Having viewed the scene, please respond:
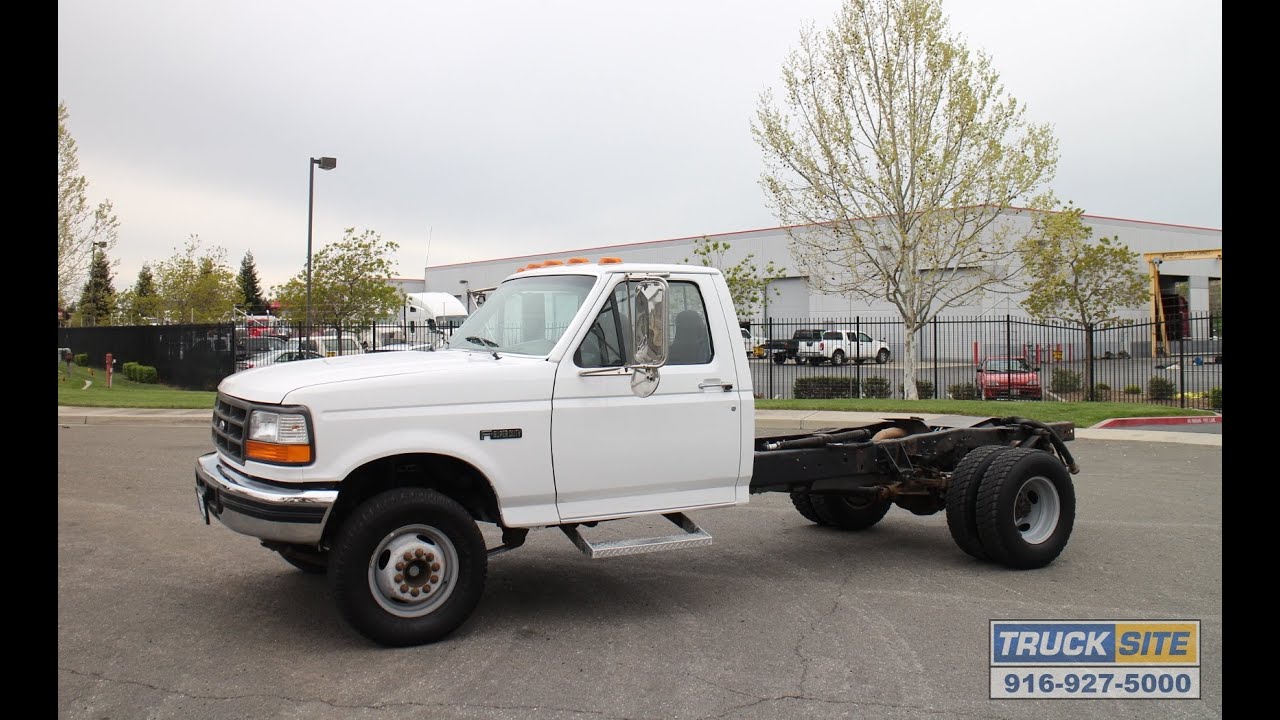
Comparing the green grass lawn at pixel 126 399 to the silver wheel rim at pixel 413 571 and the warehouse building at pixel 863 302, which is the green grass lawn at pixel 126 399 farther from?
the warehouse building at pixel 863 302

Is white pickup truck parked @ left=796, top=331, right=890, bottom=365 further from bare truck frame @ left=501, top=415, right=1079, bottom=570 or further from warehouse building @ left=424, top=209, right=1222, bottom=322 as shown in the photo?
bare truck frame @ left=501, top=415, right=1079, bottom=570

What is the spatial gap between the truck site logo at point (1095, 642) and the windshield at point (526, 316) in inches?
122

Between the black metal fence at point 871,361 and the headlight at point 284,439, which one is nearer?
the headlight at point 284,439

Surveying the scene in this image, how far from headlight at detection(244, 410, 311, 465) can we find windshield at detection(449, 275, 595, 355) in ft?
4.64

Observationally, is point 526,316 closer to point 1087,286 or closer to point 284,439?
point 284,439

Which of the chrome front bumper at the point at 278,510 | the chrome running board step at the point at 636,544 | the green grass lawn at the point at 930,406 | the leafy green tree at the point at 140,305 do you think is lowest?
the chrome running board step at the point at 636,544

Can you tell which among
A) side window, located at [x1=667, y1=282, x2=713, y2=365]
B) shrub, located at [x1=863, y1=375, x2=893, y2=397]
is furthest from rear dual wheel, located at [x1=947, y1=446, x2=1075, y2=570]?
shrub, located at [x1=863, y1=375, x2=893, y2=397]

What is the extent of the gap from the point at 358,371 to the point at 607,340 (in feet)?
4.79

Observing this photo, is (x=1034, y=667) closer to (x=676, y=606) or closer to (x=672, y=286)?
(x=676, y=606)

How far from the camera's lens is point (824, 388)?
985 inches

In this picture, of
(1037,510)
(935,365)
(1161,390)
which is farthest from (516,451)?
(1161,390)

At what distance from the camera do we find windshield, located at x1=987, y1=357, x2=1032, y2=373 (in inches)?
980

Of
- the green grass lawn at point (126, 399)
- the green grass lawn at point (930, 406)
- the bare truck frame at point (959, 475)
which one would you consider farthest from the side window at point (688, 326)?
the green grass lawn at point (126, 399)

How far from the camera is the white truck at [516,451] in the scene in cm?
492
